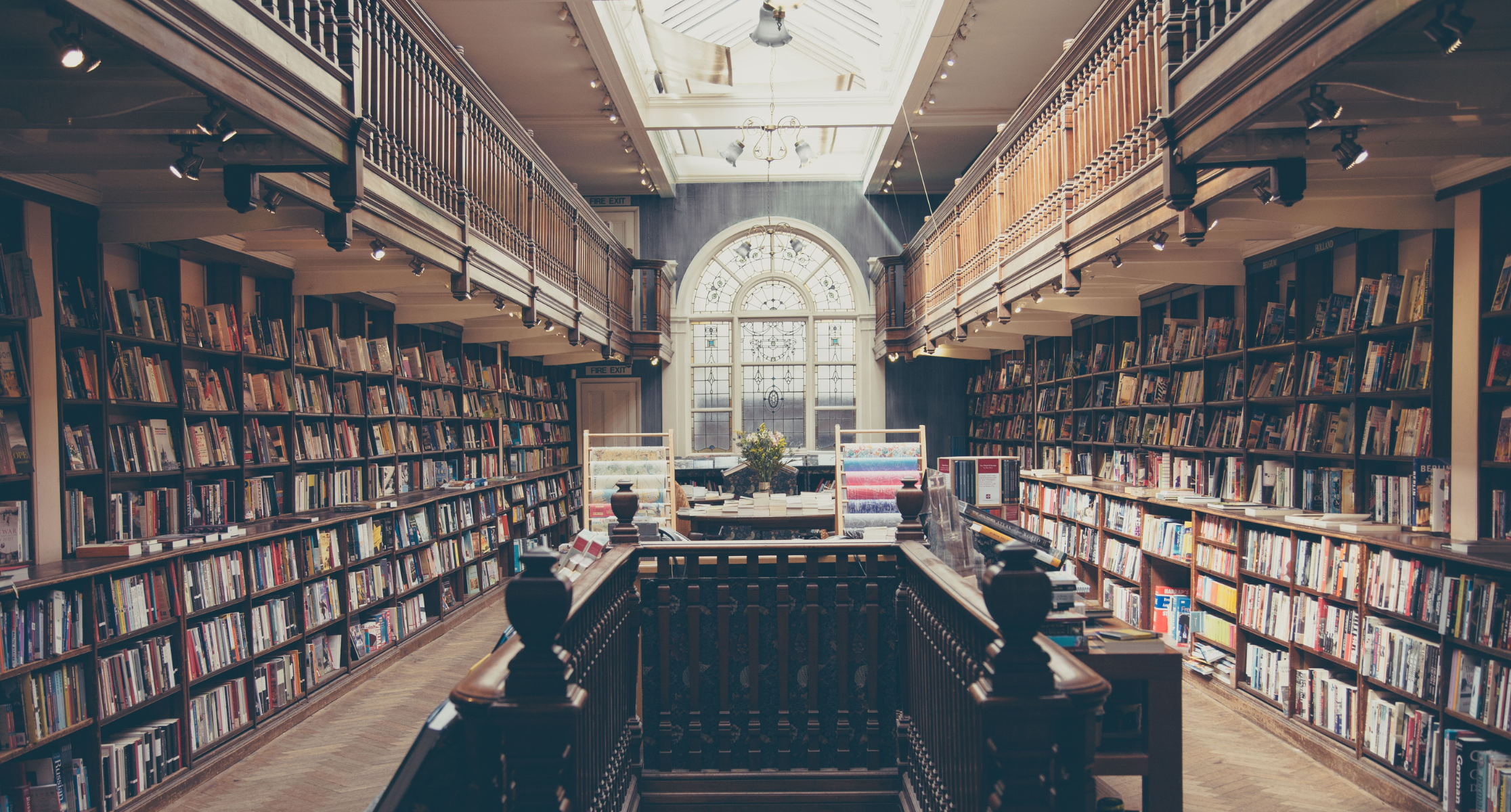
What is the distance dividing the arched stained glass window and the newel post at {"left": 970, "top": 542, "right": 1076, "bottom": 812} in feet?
36.0

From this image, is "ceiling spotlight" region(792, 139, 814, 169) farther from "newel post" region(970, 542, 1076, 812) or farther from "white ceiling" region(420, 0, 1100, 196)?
"newel post" region(970, 542, 1076, 812)

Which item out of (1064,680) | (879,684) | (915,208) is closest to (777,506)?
(879,684)

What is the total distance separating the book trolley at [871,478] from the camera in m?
6.23

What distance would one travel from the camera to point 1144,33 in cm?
378

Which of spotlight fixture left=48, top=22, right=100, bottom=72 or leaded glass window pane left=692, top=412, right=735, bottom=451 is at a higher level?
spotlight fixture left=48, top=22, right=100, bottom=72

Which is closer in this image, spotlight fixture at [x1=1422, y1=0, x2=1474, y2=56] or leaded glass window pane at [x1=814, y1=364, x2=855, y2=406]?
spotlight fixture at [x1=1422, y1=0, x2=1474, y2=56]

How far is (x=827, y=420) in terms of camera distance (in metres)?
12.9

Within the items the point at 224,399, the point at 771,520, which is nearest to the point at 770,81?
the point at 771,520

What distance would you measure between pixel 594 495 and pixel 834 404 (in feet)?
21.0

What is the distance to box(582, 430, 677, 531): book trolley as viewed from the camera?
23.0ft

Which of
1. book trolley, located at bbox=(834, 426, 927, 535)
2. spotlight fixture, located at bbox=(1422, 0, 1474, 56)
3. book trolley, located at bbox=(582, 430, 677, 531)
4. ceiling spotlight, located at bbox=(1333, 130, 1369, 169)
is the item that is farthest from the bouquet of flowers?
spotlight fixture, located at bbox=(1422, 0, 1474, 56)

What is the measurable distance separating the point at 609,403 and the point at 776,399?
262cm

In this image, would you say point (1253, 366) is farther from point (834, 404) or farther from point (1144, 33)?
point (834, 404)

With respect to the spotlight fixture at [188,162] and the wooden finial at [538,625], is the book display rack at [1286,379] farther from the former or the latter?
the spotlight fixture at [188,162]
